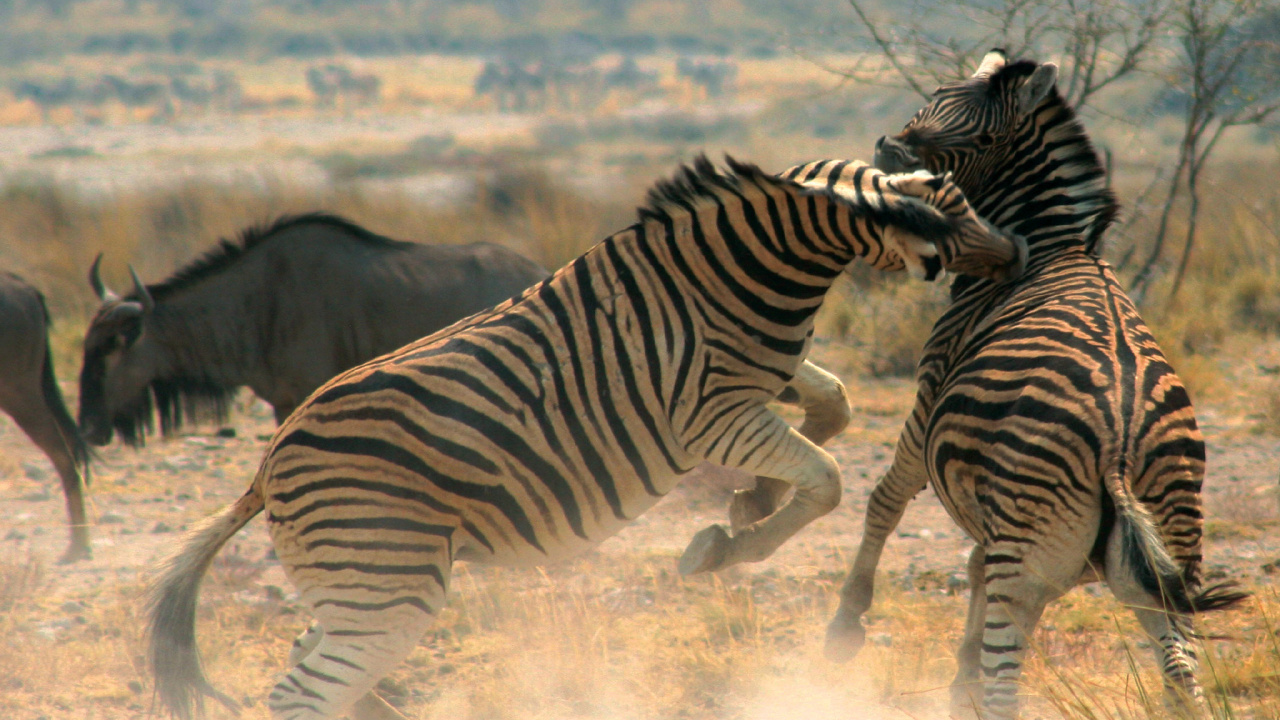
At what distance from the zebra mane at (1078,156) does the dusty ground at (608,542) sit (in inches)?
65.6

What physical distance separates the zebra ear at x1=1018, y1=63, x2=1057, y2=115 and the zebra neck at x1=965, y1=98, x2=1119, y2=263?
0.08 metres

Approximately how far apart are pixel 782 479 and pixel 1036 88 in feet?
5.60

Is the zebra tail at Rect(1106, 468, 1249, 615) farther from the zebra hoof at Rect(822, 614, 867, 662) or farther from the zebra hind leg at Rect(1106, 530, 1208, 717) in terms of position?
the zebra hoof at Rect(822, 614, 867, 662)

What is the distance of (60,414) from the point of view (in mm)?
7258

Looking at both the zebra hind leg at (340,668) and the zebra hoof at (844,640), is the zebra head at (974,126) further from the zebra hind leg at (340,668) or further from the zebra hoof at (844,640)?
the zebra hind leg at (340,668)

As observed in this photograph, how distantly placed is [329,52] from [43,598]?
51380 millimetres

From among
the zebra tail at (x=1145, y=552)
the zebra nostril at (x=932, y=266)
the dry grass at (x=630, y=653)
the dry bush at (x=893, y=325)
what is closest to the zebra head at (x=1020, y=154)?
the zebra nostril at (x=932, y=266)

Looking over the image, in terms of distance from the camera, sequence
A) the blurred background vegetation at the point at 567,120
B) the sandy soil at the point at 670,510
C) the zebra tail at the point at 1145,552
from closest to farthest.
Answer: the zebra tail at the point at 1145,552, the sandy soil at the point at 670,510, the blurred background vegetation at the point at 567,120

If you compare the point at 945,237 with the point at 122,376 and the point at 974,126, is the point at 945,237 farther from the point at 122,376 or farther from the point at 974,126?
the point at 122,376

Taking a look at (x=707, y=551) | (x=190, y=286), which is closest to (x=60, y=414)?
(x=190, y=286)

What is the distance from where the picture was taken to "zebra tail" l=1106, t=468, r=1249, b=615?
2.98m

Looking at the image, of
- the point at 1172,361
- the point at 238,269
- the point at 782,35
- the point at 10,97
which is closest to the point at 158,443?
the point at 238,269

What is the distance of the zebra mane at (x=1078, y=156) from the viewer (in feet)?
13.3

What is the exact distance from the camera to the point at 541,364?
3709 millimetres
